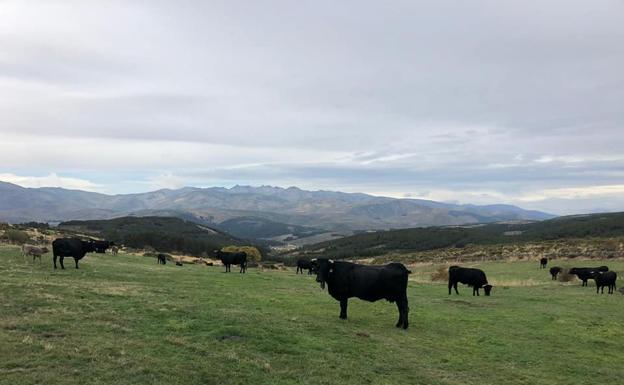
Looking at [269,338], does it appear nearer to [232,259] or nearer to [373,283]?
[373,283]

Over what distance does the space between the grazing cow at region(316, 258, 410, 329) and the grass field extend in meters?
1.09

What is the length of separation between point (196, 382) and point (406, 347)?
26.2 feet

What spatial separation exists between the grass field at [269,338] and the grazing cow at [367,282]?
109 cm

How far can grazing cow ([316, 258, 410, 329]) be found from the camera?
19453mm

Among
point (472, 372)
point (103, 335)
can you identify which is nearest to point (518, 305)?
point (472, 372)

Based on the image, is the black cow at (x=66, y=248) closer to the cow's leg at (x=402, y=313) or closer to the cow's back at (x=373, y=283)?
the cow's back at (x=373, y=283)

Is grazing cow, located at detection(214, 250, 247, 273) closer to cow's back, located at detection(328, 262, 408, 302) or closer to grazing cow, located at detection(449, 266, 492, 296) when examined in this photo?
grazing cow, located at detection(449, 266, 492, 296)

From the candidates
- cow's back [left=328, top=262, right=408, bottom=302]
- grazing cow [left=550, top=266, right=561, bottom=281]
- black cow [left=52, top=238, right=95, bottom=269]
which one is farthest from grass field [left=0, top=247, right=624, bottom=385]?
grazing cow [left=550, top=266, right=561, bottom=281]

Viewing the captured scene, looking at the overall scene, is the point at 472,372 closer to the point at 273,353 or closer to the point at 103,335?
the point at 273,353

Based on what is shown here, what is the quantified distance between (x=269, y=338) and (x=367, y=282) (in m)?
6.40

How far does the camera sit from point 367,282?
19594 mm

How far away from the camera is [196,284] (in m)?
27.8

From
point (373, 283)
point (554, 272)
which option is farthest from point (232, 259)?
point (554, 272)

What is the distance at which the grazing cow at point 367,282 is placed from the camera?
766 inches
